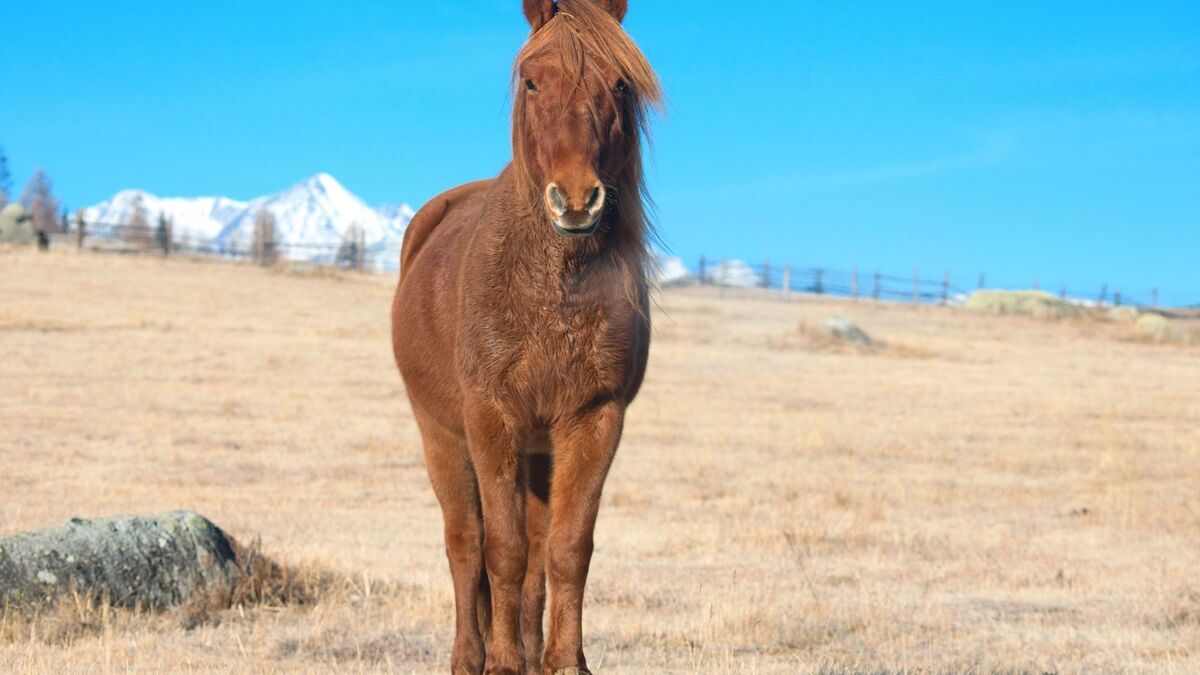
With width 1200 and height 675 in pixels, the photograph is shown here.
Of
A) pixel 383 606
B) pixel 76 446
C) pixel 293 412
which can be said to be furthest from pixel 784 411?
pixel 383 606

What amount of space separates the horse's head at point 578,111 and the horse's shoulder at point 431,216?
216 cm

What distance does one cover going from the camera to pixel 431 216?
725 cm

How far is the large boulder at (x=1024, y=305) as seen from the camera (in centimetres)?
5256

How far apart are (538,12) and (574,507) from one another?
1965mm

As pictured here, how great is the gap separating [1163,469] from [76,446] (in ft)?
47.3

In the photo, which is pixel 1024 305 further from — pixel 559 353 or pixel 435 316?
pixel 559 353

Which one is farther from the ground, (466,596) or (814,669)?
(466,596)

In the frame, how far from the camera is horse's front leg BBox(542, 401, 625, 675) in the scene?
4.78m

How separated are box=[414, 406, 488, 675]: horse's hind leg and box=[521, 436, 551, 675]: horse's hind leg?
14.0 inches

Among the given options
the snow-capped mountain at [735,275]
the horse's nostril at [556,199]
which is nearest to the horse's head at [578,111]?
the horse's nostril at [556,199]

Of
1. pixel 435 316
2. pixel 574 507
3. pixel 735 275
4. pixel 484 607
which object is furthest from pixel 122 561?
pixel 735 275

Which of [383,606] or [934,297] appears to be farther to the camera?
[934,297]

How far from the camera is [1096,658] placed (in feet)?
24.1

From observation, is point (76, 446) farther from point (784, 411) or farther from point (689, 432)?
point (784, 411)
